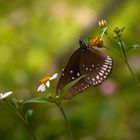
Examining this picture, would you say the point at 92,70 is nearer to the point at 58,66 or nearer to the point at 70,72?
the point at 70,72

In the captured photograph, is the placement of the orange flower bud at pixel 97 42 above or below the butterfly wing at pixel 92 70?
above

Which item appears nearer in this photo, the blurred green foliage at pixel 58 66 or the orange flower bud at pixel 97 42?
the orange flower bud at pixel 97 42

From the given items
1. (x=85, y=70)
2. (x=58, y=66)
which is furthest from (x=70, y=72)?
(x=58, y=66)

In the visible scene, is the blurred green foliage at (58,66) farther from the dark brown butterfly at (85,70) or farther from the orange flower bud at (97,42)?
the orange flower bud at (97,42)

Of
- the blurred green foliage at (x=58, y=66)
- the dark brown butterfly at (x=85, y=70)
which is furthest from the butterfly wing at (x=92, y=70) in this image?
the blurred green foliage at (x=58, y=66)

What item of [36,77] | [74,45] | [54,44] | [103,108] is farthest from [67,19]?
[103,108]

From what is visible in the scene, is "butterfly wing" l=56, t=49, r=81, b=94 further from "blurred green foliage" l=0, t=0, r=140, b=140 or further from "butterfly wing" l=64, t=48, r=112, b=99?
"blurred green foliage" l=0, t=0, r=140, b=140

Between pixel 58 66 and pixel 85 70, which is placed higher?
pixel 58 66

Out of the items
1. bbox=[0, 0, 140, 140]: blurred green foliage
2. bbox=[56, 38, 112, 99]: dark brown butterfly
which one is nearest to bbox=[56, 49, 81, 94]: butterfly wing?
bbox=[56, 38, 112, 99]: dark brown butterfly
